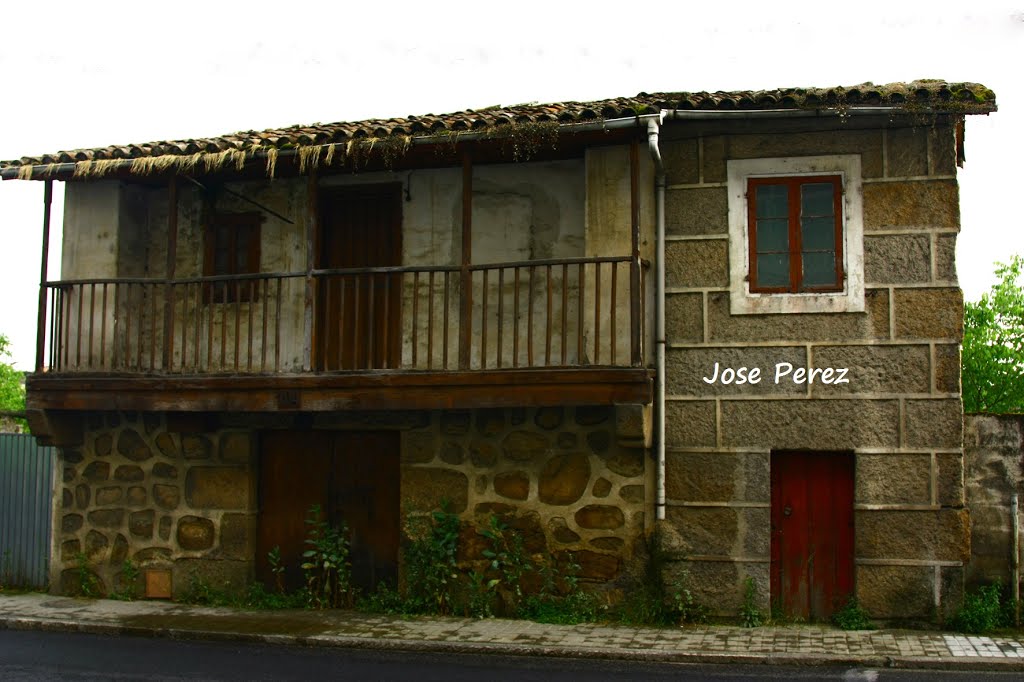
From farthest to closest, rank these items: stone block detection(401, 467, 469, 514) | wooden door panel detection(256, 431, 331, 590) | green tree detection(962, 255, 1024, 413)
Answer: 1. green tree detection(962, 255, 1024, 413)
2. wooden door panel detection(256, 431, 331, 590)
3. stone block detection(401, 467, 469, 514)

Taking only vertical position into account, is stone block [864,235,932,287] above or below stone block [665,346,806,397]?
above

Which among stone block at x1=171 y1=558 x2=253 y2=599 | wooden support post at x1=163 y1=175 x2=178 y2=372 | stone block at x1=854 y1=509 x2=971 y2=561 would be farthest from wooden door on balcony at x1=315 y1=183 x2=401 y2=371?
stone block at x1=854 y1=509 x2=971 y2=561

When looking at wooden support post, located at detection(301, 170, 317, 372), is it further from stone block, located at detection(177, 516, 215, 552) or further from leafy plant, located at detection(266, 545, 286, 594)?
stone block, located at detection(177, 516, 215, 552)

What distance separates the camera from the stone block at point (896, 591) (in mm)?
9922

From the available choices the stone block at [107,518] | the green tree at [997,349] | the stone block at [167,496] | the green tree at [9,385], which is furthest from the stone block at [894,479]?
the green tree at [9,385]

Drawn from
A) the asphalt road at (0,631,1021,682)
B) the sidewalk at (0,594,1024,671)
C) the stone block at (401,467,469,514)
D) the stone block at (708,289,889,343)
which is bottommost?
the asphalt road at (0,631,1021,682)

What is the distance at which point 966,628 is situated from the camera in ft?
32.0

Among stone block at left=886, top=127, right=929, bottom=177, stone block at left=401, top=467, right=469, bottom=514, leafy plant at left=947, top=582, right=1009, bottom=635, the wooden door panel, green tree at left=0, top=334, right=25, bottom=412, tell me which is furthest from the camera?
green tree at left=0, top=334, right=25, bottom=412

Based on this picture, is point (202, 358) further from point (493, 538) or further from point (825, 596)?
point (825, 596)

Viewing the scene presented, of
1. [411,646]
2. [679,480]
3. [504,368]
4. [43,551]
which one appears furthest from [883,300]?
[43,551]

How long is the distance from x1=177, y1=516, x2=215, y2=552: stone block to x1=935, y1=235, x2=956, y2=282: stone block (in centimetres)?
760

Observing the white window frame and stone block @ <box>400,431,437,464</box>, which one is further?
stone block @ <box>400,431,437,464</box>

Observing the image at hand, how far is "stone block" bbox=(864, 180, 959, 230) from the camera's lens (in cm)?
1015

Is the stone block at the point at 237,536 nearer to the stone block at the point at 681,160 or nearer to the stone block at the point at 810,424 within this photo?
the stone block at the point at 810,424
